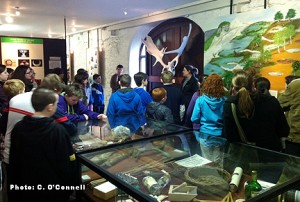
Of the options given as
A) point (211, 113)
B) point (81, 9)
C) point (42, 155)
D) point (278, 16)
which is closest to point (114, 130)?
point (42, 155)

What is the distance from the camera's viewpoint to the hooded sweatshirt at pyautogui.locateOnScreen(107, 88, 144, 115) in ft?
11.3

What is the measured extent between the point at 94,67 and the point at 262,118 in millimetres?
7657

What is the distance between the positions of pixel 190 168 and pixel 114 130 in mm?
945

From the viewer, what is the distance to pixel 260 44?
422cm

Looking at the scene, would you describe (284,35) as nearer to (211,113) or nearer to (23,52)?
(211,113)

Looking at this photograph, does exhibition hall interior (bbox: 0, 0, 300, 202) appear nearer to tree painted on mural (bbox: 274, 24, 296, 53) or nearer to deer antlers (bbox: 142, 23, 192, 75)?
tree painted on mural (bbox: 274, 24, 296, 53)

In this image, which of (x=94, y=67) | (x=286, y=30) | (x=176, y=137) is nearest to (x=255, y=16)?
(x=286, y=30)

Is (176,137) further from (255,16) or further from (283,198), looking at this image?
(255,16)

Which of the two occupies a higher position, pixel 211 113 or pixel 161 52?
pixel 161 52

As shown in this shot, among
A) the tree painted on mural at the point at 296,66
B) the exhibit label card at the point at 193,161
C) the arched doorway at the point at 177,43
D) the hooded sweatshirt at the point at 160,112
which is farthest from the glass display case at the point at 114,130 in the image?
the arched doorway at the point at 177,43

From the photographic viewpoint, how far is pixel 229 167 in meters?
Result: 1.80

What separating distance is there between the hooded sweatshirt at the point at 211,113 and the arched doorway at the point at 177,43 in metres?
3.32

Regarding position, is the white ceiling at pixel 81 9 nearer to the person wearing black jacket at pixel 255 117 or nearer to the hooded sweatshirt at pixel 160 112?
the hooded sweatshirt at pixel 160 112

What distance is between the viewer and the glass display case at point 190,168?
1.45 m
